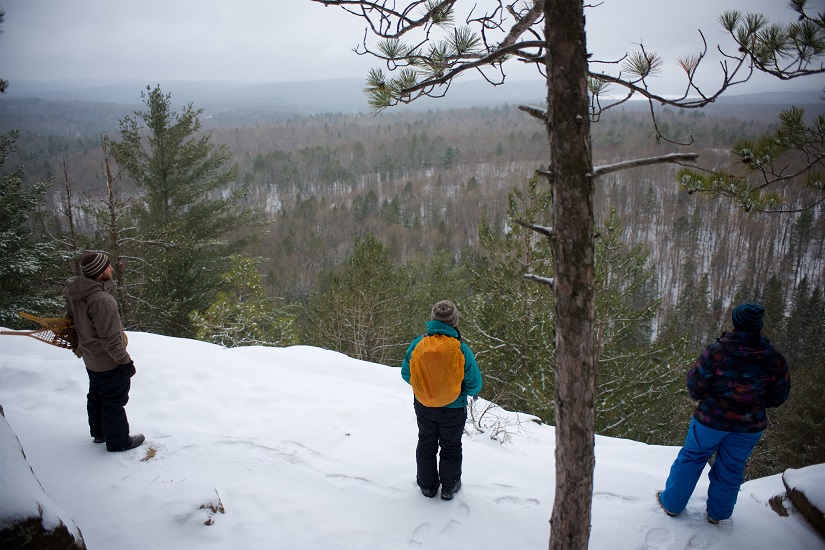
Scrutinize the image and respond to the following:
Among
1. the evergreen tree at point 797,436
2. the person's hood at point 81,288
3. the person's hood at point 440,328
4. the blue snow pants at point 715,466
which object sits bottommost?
the evergreen tree at point 797,436

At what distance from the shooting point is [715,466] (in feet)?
10.4

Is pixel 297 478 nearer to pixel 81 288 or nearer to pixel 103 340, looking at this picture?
pixel 103 340

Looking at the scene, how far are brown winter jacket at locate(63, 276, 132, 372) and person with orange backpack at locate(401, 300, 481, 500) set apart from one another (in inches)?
87.1

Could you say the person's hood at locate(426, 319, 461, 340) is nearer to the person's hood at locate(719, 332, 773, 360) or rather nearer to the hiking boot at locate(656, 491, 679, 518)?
the person's hood at locate(719, 332, 773, 360)

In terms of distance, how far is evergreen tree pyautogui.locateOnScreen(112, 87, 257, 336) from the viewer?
39.2 ft

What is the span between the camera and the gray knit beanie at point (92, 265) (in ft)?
10.4

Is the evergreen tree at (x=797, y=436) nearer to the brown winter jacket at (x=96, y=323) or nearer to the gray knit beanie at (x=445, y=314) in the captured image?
the gray knit beanie at (x=445, y=314)

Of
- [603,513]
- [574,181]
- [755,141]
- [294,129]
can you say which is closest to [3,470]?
[574,181]

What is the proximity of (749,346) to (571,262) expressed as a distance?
5.72 feet

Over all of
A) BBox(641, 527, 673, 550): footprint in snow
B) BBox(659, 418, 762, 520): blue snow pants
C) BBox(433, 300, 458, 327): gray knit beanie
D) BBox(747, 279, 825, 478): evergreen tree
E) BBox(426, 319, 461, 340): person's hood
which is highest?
BBox(433, 300, 458, 327): gray knit beanie

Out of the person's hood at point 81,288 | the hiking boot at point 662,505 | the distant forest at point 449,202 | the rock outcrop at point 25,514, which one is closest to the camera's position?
the rock outcrop at point 25,514

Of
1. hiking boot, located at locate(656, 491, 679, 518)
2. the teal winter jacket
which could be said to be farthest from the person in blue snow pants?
the teal winter jacket

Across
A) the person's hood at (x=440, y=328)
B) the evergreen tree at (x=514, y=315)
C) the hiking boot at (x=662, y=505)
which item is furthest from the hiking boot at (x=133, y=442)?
the evergreen tree at (x=514, y=315)

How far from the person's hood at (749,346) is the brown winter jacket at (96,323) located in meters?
4.38
